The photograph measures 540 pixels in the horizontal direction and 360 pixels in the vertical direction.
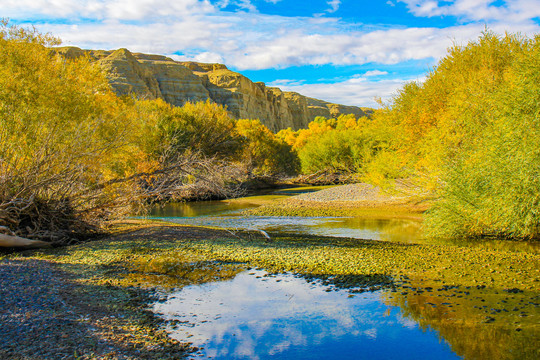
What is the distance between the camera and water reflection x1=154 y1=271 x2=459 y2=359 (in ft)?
19.9

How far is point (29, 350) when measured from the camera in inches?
209

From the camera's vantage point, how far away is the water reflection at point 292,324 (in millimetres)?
6074

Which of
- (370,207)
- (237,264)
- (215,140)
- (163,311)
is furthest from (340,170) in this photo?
(163,311)

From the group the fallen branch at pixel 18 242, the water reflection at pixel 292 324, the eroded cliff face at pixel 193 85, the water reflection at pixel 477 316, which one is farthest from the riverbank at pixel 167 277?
the eroded cliff face at pixel 193 85

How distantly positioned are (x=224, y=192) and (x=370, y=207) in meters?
15.0

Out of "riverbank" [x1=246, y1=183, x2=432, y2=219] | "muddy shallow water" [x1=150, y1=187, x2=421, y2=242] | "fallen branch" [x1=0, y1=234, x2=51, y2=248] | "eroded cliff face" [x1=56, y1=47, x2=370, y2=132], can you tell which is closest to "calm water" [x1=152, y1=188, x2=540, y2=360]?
"fallen branch" [x1=0, y1=234, x2=51, y2=248]

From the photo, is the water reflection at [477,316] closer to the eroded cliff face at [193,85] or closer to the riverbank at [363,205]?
the riverbank at [363,205]

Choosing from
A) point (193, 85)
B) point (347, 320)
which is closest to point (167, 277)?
point (347, 320)

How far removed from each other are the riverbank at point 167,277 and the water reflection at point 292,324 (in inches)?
23.3

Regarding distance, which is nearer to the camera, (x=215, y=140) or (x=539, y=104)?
(x=539, y=104)

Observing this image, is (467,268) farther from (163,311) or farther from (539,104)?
(163,311)

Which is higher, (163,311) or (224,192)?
(224,192)

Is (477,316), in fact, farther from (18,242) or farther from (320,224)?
(320,224)

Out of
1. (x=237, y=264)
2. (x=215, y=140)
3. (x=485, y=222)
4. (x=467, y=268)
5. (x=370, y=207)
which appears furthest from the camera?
(x=215, y=140)
